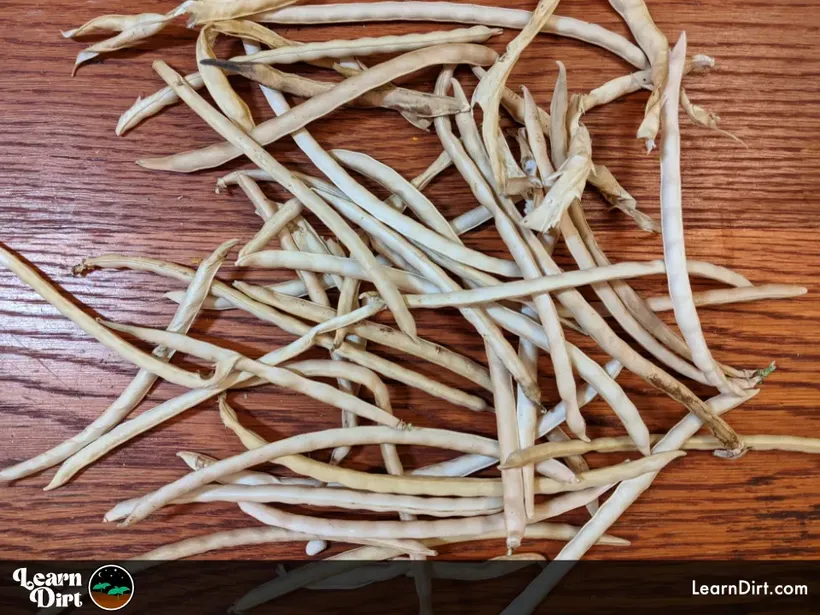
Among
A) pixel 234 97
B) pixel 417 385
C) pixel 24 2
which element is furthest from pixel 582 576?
pixel 24 2

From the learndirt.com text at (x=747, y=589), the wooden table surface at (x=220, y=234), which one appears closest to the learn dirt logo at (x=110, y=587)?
the wooden table surface at (x=220, y=234)

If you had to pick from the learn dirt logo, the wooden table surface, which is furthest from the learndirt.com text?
the learn dirt logo

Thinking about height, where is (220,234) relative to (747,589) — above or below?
above

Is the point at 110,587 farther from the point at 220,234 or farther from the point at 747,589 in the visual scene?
the point at 747,589

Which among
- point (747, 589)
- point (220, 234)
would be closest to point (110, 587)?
point (220, 234)
